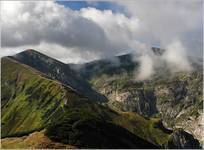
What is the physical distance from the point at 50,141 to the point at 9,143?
19.5 m

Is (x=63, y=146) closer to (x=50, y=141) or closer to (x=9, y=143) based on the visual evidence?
(x=50, y=141)

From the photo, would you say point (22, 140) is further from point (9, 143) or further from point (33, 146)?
point (33, 146)

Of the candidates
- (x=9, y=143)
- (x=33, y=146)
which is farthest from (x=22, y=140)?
(x=33, y=146)

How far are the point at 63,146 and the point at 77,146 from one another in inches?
438

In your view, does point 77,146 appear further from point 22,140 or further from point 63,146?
point 22,140

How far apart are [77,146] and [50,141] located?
1302 cm

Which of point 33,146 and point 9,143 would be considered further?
point 9,143

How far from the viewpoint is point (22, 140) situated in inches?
7854

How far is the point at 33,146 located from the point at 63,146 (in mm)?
15224

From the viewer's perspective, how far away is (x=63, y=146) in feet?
609

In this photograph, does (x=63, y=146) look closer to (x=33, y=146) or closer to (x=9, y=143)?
(x=33, y=146)

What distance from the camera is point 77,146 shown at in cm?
19500

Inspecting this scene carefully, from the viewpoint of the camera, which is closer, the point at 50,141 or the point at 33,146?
the point at 33,146

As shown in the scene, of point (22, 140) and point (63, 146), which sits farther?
point (22, 140)
